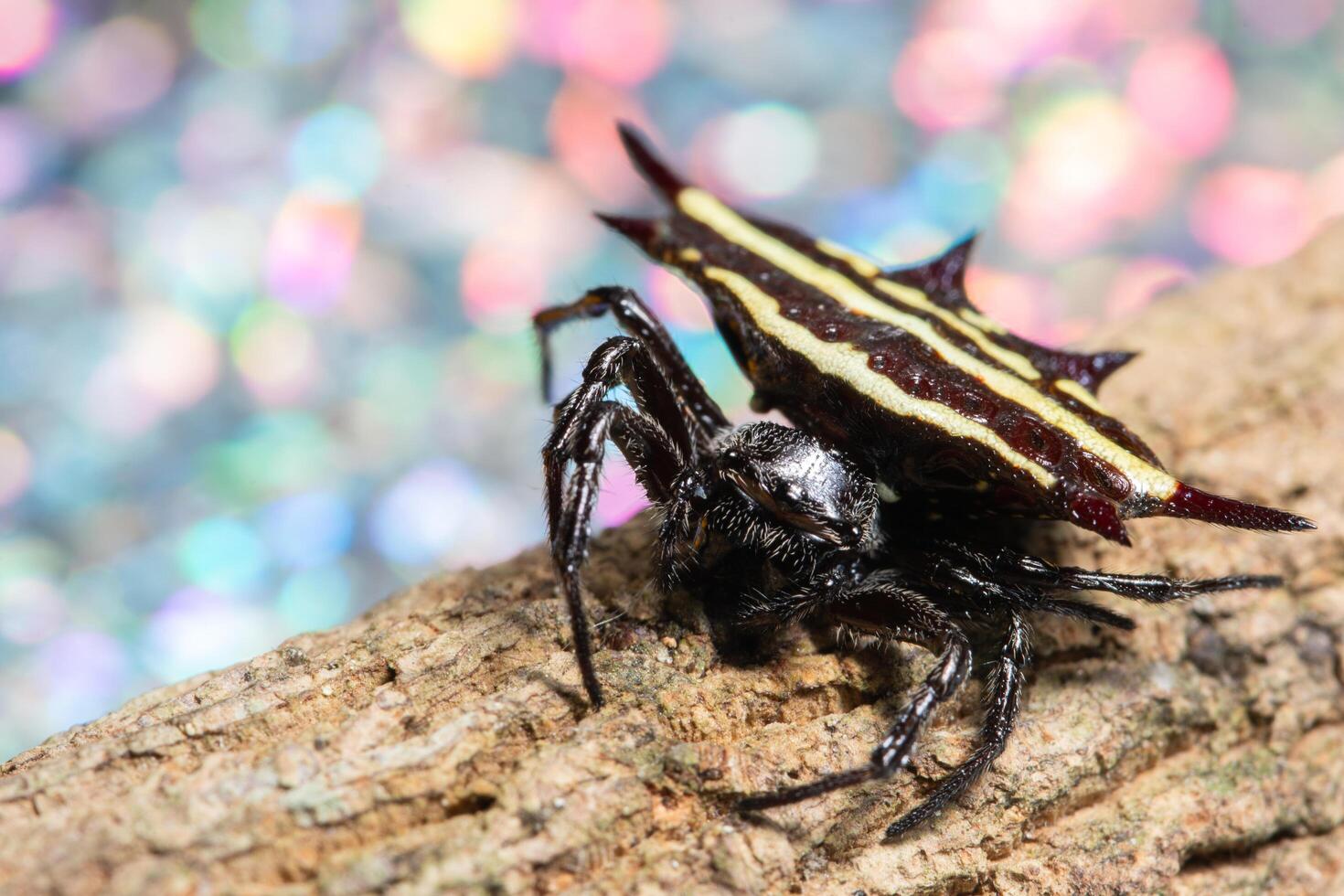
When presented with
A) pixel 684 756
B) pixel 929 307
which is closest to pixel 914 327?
pixel 929 307

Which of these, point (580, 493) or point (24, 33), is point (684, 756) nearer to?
point (580, 493)

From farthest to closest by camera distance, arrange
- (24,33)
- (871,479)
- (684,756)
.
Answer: (24,33)
(871,479)
(684,756)

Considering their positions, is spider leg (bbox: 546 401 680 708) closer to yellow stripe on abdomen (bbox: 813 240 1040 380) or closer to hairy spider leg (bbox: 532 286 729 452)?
hairy spider leg (bbox: 532 286 729 452)

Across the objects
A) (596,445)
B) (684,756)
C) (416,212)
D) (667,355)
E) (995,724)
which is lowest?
(995,724)

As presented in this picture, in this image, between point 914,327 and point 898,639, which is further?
point 914,327

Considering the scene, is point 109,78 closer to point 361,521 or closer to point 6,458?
point 6,458

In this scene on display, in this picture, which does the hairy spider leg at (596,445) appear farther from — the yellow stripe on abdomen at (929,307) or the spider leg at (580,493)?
the yellow stripe on abdomen at (929,307)

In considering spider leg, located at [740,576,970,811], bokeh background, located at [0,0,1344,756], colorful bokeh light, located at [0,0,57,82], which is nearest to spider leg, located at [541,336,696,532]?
spider leg, located at [740,576,970,811]
